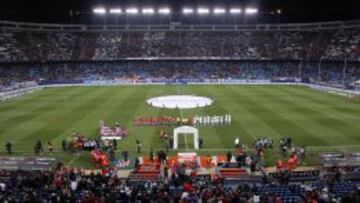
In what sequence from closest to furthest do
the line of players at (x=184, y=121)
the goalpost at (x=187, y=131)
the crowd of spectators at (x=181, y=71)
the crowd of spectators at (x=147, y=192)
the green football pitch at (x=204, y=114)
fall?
the crowd of spectators at (x=147, y=192) → the goalpost at (x=187, y=131) → the green football pitch at (x=204, y=114) → the line of players at (x=184, y=121) → the crowd of spectators at (x=181, y=71)

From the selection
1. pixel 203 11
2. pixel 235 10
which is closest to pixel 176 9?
pixel 203 11

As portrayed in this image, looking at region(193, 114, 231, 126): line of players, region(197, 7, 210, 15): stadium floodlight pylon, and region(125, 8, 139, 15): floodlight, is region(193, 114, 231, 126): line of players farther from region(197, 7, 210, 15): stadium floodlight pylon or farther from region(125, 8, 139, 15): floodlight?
region(125, 8, 139, 15): floodlight

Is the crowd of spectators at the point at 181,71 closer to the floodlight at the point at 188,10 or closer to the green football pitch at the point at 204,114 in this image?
the floodlight at the point at 188,10

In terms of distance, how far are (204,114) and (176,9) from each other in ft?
206

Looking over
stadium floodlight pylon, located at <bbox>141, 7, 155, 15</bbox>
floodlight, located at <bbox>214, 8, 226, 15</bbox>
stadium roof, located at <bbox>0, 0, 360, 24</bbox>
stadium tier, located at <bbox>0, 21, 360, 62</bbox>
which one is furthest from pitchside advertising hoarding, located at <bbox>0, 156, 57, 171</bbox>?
floodlight, located at <bbox>214, 8, 226, 15</bbox>

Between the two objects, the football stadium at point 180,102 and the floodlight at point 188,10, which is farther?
the floodlight at point 188,10

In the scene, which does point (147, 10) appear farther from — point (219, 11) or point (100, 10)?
point (219, 11)

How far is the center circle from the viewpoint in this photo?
59.9m

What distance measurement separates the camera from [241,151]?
Result: 119 feet

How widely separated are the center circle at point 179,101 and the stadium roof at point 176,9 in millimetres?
44339

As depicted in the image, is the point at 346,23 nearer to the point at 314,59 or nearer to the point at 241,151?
the point at 314,59

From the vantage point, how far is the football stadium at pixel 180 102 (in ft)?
88.1

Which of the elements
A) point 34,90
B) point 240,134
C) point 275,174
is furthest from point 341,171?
point 34,90

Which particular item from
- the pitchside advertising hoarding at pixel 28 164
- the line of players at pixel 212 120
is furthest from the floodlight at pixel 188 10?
the pitchside advertising hoarding at pixel 28 164
